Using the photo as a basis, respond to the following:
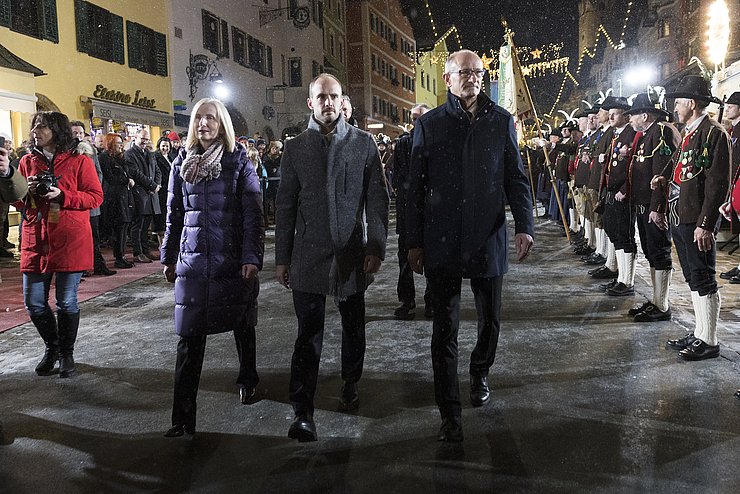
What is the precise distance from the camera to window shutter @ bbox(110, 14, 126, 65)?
21.6 meters

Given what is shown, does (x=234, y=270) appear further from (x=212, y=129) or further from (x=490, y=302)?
(x=490, y=302)

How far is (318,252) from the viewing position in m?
3.99

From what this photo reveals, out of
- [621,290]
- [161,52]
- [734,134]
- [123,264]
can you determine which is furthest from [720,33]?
[161,52]

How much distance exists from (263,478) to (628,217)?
5.53 meters

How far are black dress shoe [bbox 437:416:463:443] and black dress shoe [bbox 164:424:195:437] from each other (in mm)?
1492

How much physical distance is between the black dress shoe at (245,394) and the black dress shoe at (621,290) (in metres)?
4.99

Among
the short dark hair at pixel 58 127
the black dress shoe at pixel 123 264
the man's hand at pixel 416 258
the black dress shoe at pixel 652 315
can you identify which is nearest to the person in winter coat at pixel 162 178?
the black dress shoe at pixel 123 264

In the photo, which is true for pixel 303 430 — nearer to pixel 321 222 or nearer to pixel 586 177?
pixel 321 222

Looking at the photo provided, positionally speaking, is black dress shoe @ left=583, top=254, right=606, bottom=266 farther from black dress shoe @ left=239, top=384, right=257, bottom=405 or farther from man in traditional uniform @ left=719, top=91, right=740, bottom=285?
black dress shoe @ left=239, top=384, right=257, bottom=405

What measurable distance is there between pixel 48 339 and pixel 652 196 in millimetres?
5480

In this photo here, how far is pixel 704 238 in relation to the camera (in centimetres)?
520

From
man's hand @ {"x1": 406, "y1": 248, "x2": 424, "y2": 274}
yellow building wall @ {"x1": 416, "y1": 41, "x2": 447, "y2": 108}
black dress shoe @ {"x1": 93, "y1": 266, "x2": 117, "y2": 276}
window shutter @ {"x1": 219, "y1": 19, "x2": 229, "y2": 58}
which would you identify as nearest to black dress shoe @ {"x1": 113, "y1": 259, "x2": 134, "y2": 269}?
black dress shoe @ {"x1": 93, "y1": 266, "x2": 117, "y2": 276}

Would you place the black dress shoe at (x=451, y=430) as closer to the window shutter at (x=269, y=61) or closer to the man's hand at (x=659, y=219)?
the man's hand at (x=659, y=219)

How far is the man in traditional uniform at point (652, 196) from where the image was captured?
642 cm
